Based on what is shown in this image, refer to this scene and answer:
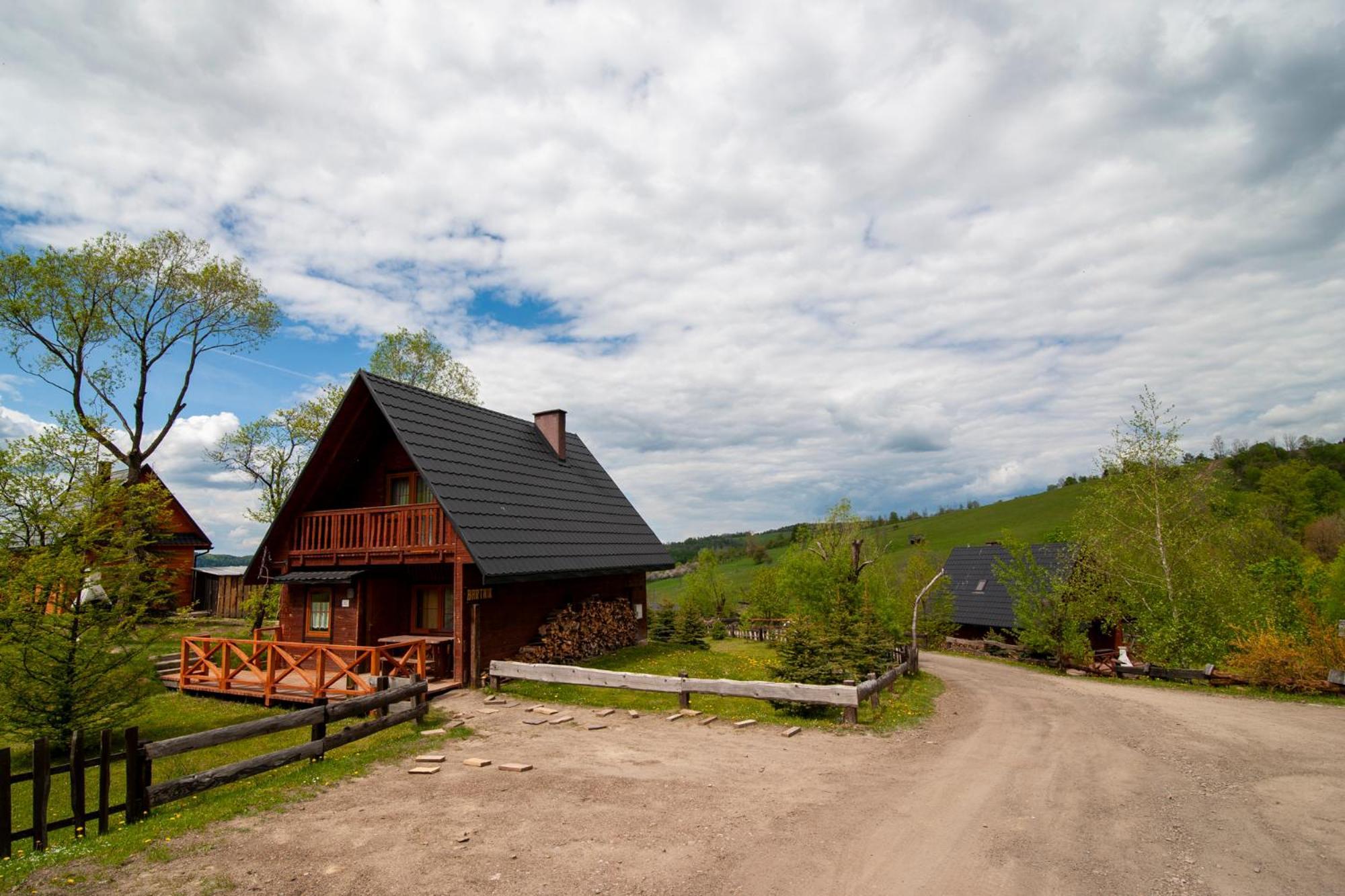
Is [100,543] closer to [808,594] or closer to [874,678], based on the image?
[874,678]

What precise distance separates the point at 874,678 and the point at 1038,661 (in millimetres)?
18003

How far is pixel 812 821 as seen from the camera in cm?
736

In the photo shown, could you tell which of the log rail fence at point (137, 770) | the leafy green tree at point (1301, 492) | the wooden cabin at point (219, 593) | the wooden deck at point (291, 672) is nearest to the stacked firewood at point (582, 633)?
the wooden deck at point (291, 672)

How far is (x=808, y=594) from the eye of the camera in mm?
22188

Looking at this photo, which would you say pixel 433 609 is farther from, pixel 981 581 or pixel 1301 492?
pixel 1301 492

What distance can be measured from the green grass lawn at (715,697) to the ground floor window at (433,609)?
3305 mm

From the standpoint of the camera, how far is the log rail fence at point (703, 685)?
483 inches

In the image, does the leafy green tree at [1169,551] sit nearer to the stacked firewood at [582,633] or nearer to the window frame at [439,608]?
the stacked firewood at [582,633]

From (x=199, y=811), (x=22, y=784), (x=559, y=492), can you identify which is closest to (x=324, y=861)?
(x=199, y=811)

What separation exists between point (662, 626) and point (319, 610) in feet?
40.8

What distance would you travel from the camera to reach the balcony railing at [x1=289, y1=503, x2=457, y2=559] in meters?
15.9

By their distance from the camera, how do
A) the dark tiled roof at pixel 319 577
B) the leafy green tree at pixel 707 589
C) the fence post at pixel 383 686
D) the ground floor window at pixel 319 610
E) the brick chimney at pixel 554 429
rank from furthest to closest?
the leafy green tree at pixel 707 589 < the brick chimney at pixel 554 429 < the ground floor window at pixel 319 610 < the dark tiled roof at pixel 319 577 < the fence post at pixel 383 686

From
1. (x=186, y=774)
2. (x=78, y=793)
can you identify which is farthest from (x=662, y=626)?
(x=78, y=793)

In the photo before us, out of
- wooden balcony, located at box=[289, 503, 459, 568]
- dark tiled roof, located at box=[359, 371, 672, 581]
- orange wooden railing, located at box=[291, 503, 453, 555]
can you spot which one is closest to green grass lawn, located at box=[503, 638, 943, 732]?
dark tiled roof, located at box=[359, 371, 672, 581]
